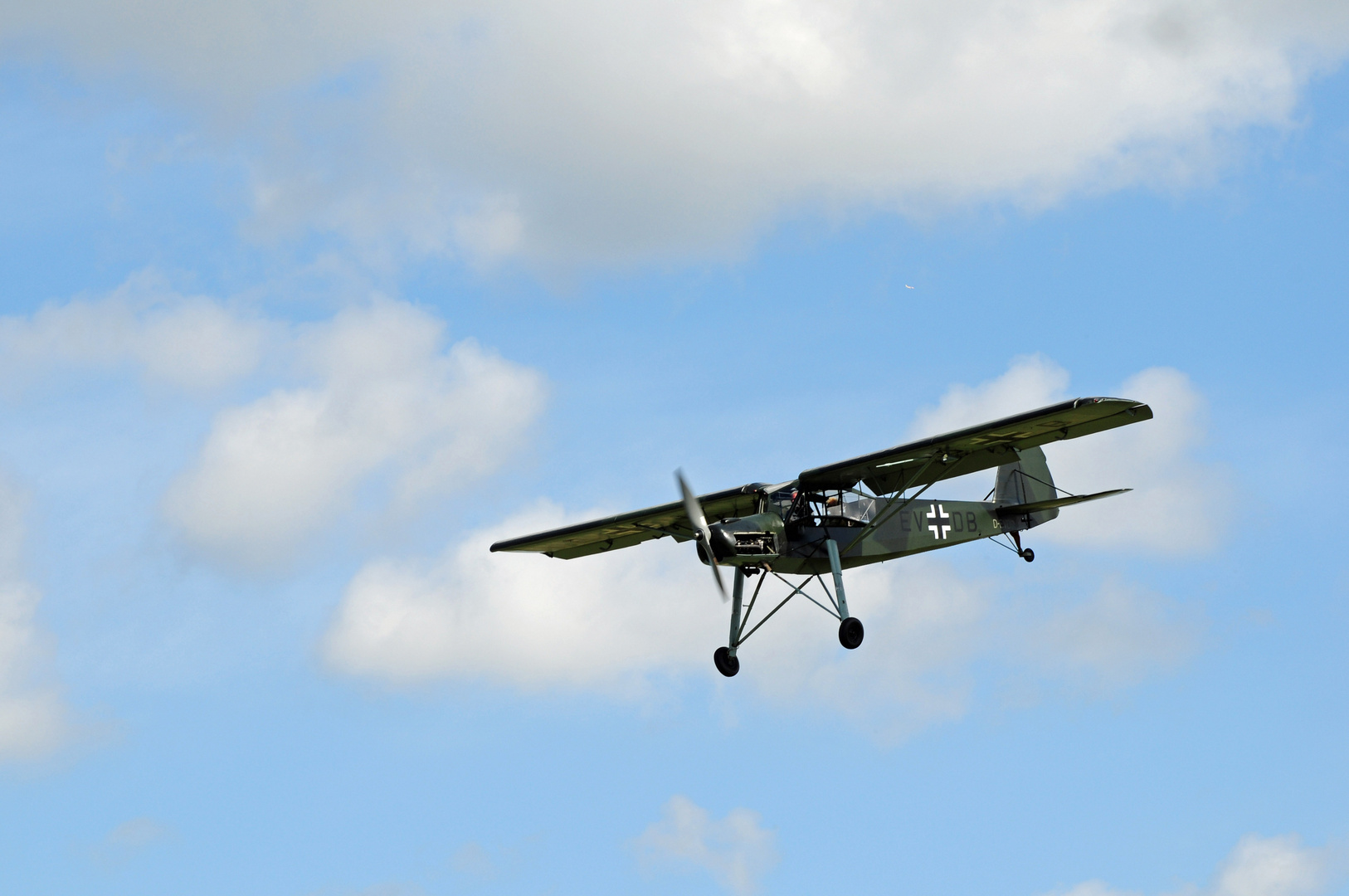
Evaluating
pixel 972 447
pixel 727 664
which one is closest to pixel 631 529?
pixel 727 664

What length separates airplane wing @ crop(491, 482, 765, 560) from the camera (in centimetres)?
3262

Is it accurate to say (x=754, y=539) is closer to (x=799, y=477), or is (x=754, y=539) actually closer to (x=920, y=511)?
(x=799, y=477)

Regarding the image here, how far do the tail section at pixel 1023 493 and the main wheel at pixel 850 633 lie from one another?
611cm

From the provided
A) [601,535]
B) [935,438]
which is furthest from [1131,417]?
[601,535]

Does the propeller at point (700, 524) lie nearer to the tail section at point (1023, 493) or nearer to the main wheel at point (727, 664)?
the main wheel at point (727, 664)

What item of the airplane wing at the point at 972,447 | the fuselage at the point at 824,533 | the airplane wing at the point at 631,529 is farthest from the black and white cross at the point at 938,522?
the airplane wing at the point at 631,529

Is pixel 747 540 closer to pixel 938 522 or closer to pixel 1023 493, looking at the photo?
pixel 938 522

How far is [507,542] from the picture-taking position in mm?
34906

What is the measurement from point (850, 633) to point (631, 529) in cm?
699

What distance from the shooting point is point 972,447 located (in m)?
29.5

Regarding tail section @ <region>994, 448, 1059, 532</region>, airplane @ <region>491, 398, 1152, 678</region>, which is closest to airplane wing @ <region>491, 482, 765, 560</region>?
airplane @ <region>491, 398, 1152, 678</region>

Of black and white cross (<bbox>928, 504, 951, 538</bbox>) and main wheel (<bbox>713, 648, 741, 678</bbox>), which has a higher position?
black and white cross (<bbox>928, 504, 951, 538</bbox>)

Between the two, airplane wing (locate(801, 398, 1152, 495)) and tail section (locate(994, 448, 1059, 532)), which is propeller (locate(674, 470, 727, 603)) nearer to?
airplane wing (locate(801, 398, 1152, 495))

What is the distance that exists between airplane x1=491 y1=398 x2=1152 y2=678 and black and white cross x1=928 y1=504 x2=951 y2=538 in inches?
1.0
